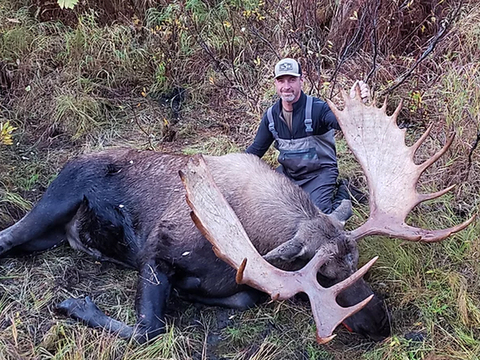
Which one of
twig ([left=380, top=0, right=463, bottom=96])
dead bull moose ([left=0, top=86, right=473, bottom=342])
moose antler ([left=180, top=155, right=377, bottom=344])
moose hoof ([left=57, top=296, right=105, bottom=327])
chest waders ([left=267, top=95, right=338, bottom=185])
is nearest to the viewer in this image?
moose antler ([left=180, top=155, right=377, bottom=344])

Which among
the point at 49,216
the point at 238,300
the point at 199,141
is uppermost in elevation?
the point at 49,216

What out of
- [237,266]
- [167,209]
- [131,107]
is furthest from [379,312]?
[131,107]

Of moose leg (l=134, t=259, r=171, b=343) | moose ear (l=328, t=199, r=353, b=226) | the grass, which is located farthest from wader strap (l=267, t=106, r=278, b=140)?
moose leg (l=134, t=259, r=171, b=343)

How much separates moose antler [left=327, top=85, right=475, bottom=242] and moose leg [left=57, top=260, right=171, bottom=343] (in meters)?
1.32

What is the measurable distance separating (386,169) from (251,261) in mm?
1246

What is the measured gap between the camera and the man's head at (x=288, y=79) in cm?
451

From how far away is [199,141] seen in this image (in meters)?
5.89

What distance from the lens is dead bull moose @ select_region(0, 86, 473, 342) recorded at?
3355mm

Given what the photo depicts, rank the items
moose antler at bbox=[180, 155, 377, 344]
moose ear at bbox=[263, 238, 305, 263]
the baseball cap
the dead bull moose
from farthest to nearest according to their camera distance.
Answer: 1. the baseball cap
2. moose ear at bbox=[263, 238, 305, 263]
3. the dead bull moose
4. moose antler at bbox=[180, 155, 377, 344]

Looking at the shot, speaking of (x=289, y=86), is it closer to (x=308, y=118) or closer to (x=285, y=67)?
(x=285, y=67)

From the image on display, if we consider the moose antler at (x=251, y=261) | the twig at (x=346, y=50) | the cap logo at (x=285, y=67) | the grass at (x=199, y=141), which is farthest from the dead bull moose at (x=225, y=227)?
the twig at (x=346, y=50)

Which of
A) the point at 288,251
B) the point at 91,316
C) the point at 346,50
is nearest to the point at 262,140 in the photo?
the point at 346,50

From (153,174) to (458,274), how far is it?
90.3 inches

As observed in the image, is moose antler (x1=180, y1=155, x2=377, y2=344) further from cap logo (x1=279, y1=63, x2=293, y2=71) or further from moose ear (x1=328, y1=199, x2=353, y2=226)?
cap logo (x1=279, y1=63, x2=293, y2=71)
